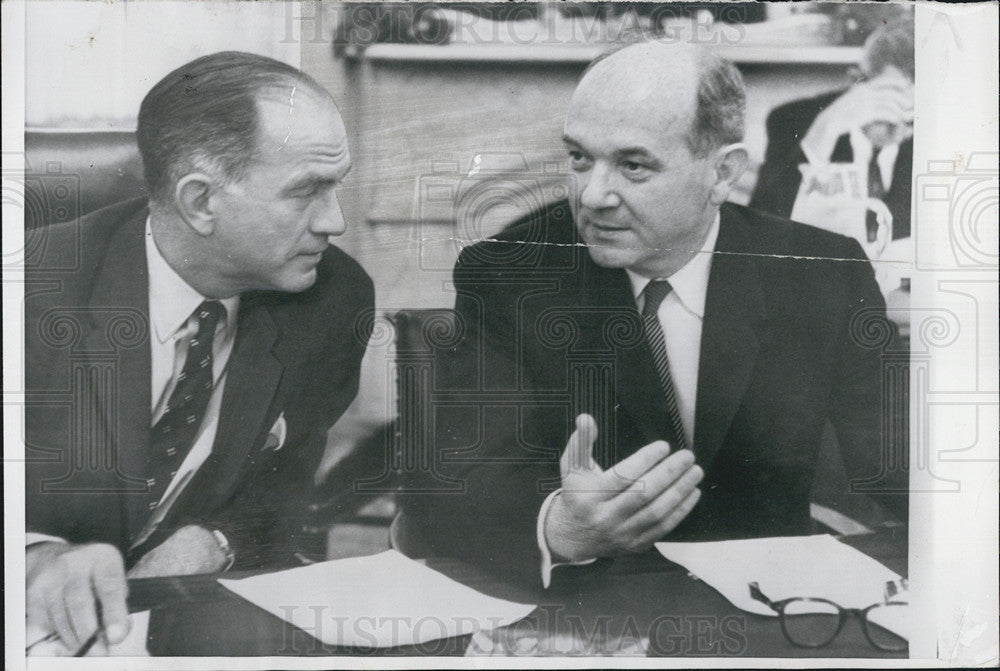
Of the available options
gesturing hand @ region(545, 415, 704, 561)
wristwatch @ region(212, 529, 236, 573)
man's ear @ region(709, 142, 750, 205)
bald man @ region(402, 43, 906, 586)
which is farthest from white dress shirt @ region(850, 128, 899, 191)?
wristwatch @ region(212, 529, 236, 573)

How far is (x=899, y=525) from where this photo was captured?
3.48m

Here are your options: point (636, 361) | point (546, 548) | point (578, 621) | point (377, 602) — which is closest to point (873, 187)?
point (636, 361)

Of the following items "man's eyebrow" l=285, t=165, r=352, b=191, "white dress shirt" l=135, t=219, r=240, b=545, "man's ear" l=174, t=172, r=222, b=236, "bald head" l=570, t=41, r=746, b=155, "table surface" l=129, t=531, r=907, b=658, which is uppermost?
"bald head" l=570, t=41, r=746, b=155

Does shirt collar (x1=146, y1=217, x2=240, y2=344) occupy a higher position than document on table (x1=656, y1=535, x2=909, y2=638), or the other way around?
shirt collar (x1=146, y1=217, x2=240, y2=344)

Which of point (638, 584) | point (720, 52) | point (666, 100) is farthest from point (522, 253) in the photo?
point (638, 584)

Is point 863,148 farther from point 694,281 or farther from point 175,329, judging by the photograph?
point 175,329

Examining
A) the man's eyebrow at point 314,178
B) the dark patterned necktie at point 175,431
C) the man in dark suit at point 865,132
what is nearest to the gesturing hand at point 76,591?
the dark patterned necktie at point 175,431

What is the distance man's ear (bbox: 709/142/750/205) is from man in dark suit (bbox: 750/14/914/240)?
70mm

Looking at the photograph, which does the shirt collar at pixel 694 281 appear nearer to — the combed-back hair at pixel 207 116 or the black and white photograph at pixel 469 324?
the black and white photograph at pixel 469 324

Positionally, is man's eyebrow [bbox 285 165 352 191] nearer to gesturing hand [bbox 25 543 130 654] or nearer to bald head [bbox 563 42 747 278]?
bald head [bbox 563 42 747 278]

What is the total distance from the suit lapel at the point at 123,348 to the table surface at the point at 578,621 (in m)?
0.43

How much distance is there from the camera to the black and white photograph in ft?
11.2

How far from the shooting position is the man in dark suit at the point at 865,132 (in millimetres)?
3436

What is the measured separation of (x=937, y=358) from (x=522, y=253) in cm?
135
